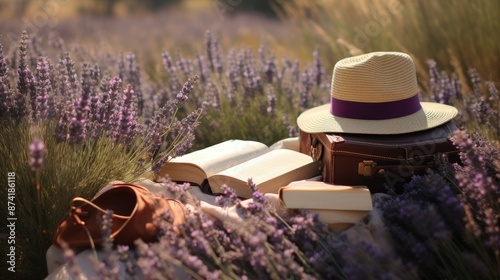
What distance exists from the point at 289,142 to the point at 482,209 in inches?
51.5

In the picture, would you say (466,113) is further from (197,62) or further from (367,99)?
(197,62)

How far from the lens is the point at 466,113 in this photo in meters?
3.40

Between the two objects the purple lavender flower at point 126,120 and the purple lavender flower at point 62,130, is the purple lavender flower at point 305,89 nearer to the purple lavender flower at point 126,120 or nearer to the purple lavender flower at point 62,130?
the purple lavender flower at point 126,120

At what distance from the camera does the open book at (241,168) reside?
105 inches

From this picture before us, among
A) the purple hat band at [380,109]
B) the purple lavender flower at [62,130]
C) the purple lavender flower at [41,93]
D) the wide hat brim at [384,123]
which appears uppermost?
the purple lavender flower at [41,93]

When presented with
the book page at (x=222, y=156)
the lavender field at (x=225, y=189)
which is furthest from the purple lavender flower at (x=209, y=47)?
the book page at (x=222, y=156)

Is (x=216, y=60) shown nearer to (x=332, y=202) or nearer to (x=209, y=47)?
(x=209, y=47)

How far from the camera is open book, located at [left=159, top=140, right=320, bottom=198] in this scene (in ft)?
8.78

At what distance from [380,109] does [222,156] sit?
28.3 inches

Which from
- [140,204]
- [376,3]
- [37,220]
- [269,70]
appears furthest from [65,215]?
[376,3]

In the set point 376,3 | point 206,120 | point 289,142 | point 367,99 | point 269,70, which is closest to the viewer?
point 367,99

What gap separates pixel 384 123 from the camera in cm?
274

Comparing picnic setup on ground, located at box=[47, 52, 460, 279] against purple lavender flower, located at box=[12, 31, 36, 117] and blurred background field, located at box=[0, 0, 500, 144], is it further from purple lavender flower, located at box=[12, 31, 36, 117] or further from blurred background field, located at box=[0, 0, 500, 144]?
blurred background field, located at box=[0, 0, 500, 144]

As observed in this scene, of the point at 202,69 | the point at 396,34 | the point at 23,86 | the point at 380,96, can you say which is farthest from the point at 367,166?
the point at 396,34
